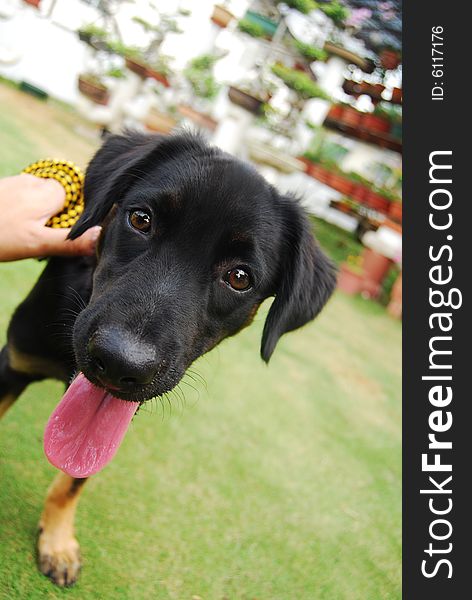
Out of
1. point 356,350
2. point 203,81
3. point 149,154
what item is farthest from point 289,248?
point 203,81

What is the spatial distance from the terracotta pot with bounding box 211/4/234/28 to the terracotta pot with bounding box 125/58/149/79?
85.2 inches

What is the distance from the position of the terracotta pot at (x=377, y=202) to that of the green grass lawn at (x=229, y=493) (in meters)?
7.73

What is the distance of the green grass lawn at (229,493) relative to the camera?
2.73m

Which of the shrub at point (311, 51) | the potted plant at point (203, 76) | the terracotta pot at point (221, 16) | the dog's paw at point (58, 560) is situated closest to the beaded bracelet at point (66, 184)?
the dog's paw at point (58, 560)

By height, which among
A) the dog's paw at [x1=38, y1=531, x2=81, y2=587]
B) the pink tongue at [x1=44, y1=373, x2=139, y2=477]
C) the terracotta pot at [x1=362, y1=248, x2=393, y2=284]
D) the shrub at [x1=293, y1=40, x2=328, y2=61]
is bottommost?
the terracotta pot at [x1=362, y1=248, x2=393, y2=284]

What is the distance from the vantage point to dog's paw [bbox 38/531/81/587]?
2.41 m

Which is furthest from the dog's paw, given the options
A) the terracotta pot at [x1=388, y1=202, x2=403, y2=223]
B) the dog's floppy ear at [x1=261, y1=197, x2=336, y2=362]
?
the terracotta pot at [x1=388, y1=202, x2=403, y2=223]

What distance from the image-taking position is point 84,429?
7.39ft

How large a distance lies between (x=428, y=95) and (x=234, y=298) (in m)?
2.36

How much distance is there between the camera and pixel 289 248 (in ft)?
9.20

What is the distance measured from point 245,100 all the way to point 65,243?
10.8 metres

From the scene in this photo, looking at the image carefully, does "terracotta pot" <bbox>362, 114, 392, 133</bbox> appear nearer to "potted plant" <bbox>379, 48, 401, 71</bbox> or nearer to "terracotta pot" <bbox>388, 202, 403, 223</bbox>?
"potted plant" <bbox>379, 48, 401, 71</bbox>

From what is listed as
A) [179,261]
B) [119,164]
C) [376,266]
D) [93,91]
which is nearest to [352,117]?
[376,266]

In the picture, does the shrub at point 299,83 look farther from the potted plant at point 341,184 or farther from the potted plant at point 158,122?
the potted plant at point 158,122
